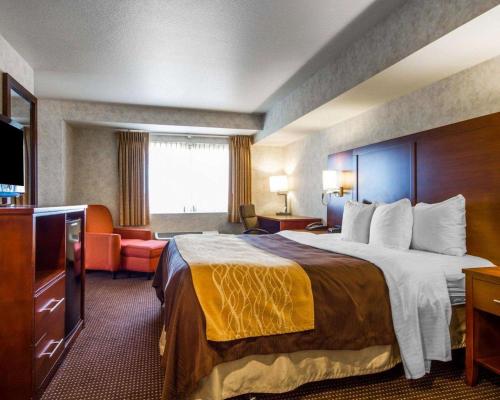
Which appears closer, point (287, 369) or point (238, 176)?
point (287, 369)

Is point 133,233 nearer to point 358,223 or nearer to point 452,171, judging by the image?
point 358,223

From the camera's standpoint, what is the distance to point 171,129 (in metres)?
5.77

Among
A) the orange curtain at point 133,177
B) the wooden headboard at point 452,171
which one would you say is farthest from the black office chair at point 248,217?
the wooden headboard at point 452,171

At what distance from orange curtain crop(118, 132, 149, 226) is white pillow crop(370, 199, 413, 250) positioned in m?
4.16

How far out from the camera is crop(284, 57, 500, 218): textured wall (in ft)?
8.14

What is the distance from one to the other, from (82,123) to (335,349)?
16.5ft

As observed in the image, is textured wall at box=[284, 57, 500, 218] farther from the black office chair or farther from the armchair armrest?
the armchair armrest

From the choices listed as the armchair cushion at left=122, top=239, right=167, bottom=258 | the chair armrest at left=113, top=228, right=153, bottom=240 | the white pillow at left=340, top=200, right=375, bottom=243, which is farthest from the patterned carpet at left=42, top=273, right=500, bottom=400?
the chair armrest at left=113, top=228, right=153, bottom=240

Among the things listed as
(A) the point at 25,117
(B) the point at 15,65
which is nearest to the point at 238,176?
(A) the point at 25,117

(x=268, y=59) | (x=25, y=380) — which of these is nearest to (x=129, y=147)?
(x=268, y=59)

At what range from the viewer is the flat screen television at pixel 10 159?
7.97ft

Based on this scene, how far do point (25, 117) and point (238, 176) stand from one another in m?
3.60

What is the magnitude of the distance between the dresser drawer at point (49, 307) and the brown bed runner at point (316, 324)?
0.67 m

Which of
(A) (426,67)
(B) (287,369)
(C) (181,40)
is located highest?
(C) (181,40)
